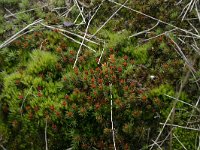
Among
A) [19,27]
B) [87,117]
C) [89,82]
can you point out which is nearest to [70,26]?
[19,27]

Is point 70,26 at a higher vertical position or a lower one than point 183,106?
higher

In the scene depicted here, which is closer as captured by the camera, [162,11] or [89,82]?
[89,82]

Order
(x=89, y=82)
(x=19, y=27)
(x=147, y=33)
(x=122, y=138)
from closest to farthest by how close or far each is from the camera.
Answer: (x=122, y=138), (x=89, y=82), (x=147, y=33), (x=19, y=27)

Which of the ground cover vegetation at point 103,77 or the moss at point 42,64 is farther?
the moss at point 42,64

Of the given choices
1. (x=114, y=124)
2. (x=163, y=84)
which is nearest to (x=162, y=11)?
(x=163, y=84)

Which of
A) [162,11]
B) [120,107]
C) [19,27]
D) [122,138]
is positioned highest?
[162,11]

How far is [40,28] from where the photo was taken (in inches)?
202

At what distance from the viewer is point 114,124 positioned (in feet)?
13.8

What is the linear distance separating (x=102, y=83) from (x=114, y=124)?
57 centimetres

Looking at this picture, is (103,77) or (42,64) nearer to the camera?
(103,77)

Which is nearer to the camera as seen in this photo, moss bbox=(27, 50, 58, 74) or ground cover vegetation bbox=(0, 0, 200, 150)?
ground cover vegetation bbox=(0, 0, 200, 150)

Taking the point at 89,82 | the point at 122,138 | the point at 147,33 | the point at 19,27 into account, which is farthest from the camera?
the point at 19,27

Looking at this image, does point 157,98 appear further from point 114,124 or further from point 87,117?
point 87,117

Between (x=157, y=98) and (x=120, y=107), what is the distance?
1.60ft
